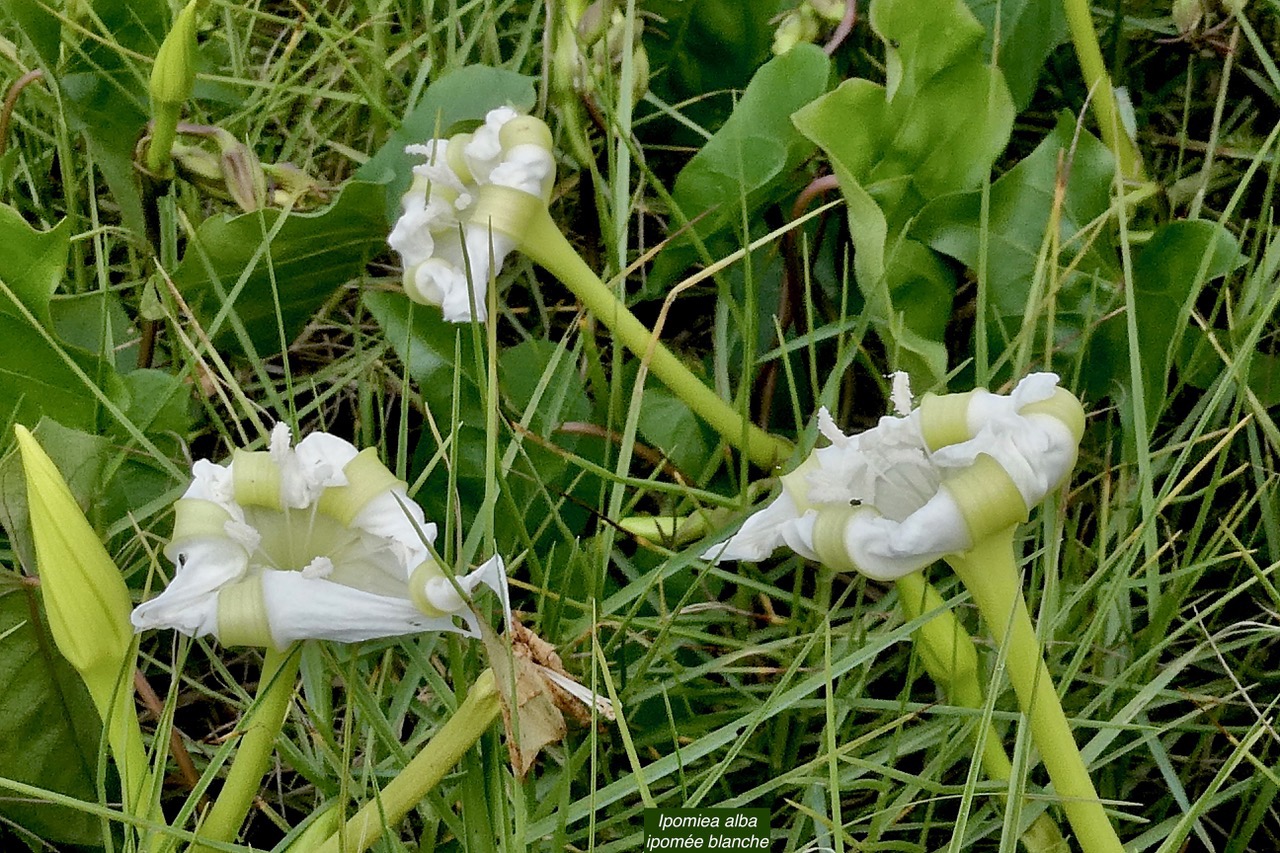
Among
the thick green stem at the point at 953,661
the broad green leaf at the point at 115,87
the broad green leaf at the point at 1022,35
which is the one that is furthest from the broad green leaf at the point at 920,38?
the broad green leaf at the point at 115,87

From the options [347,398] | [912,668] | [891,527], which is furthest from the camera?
[347,398]

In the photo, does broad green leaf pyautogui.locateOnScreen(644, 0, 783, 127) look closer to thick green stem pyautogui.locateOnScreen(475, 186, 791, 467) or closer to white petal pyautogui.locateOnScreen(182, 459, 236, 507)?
thick green stem pyautogui.locateOnScreen(475, 186, 791, 467)

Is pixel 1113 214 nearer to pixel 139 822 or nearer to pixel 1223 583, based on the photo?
pixel 1223 583

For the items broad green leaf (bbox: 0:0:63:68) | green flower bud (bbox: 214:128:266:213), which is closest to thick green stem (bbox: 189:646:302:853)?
green flower bud (bbox: 214:128:266:213)

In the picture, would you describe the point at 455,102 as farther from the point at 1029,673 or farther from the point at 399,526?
the point at 1029,673

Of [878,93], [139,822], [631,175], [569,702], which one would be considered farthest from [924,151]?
[139,822]

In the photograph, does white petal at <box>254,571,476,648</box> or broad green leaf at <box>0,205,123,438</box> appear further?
broad green leaf at <box>0,205,123,438</box>
